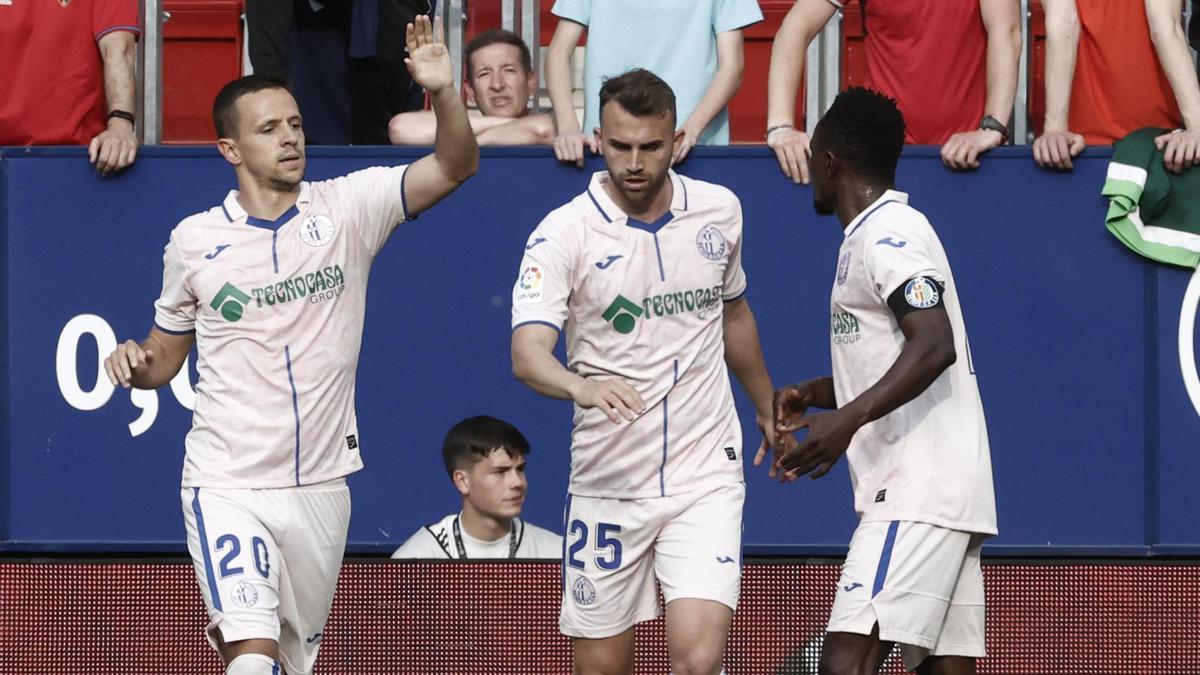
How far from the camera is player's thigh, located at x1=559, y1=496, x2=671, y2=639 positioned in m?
6.28

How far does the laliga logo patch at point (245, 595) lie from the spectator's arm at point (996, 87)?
3.48 metres

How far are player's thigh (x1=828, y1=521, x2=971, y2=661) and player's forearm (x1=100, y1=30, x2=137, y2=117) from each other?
162 inches

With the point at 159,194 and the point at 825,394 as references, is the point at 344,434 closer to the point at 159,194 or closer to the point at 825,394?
the point at 825,394

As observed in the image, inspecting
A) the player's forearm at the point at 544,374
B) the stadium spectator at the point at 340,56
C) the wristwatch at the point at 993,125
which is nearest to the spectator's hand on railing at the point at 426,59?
the player's forearm at the point at 544,374

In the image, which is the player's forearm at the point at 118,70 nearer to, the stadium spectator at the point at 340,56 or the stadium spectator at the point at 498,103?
the stadium spectator at the point at 340,56

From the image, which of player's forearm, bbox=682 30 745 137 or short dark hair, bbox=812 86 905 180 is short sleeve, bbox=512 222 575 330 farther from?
player's forearm, bbox=682 30 745 137

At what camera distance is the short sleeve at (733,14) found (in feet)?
26.8

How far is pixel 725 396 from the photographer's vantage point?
643 centimetres

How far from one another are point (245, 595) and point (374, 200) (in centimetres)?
136

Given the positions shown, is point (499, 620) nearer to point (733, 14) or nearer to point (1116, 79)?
point (733, 14)

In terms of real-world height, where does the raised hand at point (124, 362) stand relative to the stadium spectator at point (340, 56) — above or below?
below

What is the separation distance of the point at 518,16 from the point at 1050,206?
245cm

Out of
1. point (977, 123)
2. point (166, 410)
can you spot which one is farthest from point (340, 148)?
point (977, 123)

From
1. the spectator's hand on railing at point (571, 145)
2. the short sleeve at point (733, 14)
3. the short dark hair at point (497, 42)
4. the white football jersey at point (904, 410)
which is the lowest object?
the white football jersey at point (904, 410)
